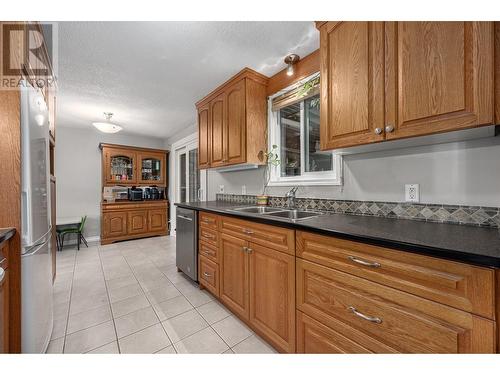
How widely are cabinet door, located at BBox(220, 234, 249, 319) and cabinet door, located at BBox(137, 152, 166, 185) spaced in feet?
11.8

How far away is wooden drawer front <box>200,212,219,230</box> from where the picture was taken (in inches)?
76.9

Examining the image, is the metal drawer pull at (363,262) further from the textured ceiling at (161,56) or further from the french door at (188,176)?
the french door at (188,176)

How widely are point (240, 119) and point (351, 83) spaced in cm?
124

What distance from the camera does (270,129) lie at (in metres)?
2.41

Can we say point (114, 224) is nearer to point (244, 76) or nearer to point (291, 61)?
A: point (244, 76)

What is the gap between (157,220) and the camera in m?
4.67

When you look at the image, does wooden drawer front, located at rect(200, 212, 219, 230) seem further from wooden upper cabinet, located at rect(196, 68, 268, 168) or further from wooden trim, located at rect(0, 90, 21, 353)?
wooden trim, located at rect(0, 90, 21, 353)

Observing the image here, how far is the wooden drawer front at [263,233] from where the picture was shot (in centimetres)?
127

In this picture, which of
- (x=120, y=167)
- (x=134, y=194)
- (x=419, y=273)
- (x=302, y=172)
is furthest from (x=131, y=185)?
(x=419, y=273)

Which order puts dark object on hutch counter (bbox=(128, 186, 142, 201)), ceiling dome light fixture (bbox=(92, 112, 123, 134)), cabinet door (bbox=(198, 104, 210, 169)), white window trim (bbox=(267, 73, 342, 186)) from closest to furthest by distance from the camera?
1. white window trim (bbox=(267, 73, 342, 186))
2. cabinet door (bbox=(198, 104, 210, 169))
3. ceiling dome light fixture (bbox=(92, 112, 123, 134))
4. dark object on hutch counter (bbox=(128, 186, 142, 201))

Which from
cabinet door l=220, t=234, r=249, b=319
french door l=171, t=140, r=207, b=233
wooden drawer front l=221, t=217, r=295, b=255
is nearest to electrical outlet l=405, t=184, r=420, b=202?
wooden drawer front l=221, t=217, r=295, b=255

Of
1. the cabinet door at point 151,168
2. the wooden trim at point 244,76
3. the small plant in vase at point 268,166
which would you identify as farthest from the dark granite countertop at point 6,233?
the cabinet door at point 151,168
